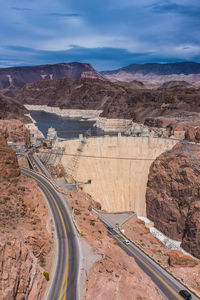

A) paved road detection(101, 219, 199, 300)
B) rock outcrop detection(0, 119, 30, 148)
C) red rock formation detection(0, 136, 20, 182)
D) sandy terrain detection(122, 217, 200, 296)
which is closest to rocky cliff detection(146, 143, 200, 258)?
sandy terrain detection(122, 217, 200, 296)

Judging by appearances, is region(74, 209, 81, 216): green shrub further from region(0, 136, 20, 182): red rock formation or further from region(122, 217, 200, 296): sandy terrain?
region(122, 217, 200, 296): sandy terrain

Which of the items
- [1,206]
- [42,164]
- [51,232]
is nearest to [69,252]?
[51,232]

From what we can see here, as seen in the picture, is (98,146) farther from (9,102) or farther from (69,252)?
(9,102)

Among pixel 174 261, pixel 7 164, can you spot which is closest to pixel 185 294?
pixel 174 261

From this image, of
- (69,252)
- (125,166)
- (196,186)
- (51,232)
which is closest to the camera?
(69,252)

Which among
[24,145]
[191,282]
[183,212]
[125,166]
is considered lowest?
[183,212]

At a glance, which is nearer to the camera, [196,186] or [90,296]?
[90,296]
